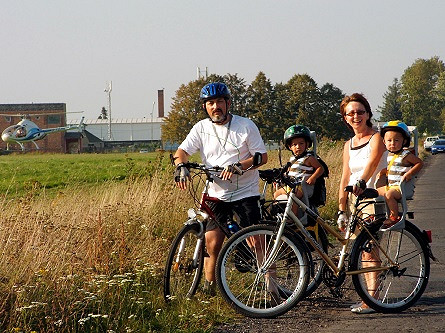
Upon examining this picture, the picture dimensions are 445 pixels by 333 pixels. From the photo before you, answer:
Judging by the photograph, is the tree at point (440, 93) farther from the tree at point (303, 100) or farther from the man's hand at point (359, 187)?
the man's hand at point (359, 187)

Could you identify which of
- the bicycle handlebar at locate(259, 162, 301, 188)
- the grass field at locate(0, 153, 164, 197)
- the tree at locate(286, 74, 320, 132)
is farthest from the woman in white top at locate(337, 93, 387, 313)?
the tree at locate(286, 74, 320, 132)

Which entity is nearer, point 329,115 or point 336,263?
point 336,263

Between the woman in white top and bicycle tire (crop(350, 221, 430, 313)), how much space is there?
109 millimetres

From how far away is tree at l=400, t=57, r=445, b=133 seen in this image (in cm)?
→ 11662

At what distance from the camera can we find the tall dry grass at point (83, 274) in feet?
19.7

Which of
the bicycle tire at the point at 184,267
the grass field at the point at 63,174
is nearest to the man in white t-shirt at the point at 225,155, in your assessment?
the bicycle tire at the point at 184,267

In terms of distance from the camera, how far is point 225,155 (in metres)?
7.19

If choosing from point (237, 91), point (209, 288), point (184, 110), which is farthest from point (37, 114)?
point (209, 288)

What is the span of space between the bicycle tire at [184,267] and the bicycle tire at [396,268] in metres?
1.23

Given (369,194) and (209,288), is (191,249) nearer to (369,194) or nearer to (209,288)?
(209,288)

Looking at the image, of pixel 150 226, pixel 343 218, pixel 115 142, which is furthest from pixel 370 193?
pixel 115 142

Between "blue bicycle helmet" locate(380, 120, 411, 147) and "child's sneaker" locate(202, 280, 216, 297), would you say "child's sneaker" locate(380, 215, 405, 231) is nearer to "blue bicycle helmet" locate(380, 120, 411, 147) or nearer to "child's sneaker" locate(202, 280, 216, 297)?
"blue bicycle helmet" locate(380, 120, 411, 147)

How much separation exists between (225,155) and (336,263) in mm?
1233

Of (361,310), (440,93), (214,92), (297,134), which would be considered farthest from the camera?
(440,93)
